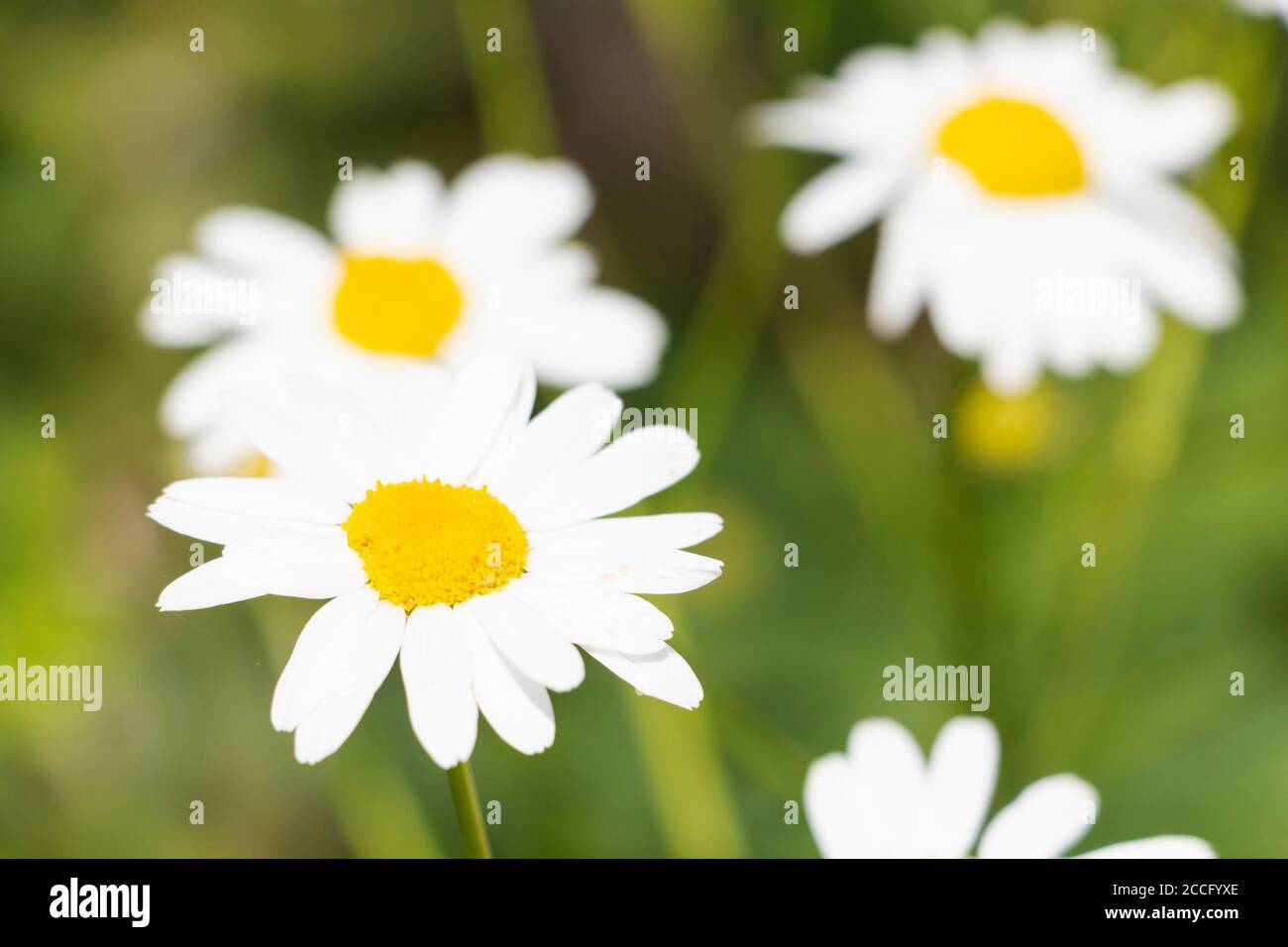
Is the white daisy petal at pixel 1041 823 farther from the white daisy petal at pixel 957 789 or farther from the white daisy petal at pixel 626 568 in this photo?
the white daisy petal at pixel 626 568

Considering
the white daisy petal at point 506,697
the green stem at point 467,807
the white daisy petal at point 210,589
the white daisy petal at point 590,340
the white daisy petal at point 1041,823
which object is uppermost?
the white daisy petal at point 590,340

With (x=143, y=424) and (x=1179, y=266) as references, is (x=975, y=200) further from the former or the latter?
(x=143, y=424)

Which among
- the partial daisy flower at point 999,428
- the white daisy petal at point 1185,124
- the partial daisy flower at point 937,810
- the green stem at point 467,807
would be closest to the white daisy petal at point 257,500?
the green stem at point 467,807

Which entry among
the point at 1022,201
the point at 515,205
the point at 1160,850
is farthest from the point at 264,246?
the point at 1160,850

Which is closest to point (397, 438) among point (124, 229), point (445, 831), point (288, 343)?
point (288, 343)

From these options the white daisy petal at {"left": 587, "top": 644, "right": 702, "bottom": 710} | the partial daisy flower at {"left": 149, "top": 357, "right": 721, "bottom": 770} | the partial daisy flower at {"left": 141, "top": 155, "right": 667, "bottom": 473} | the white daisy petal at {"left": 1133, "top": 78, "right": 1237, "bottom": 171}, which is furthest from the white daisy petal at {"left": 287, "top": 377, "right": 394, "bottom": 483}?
the white daisy petal at {"left": 1133, "top": 78, "right": 1237, "bottom": 171}

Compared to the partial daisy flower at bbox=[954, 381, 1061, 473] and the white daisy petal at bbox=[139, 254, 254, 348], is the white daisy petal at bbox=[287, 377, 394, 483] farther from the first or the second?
the partial daisy flower at bbox=[954, 381, 1061, 473]

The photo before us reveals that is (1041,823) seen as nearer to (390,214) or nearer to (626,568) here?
(626,568)
